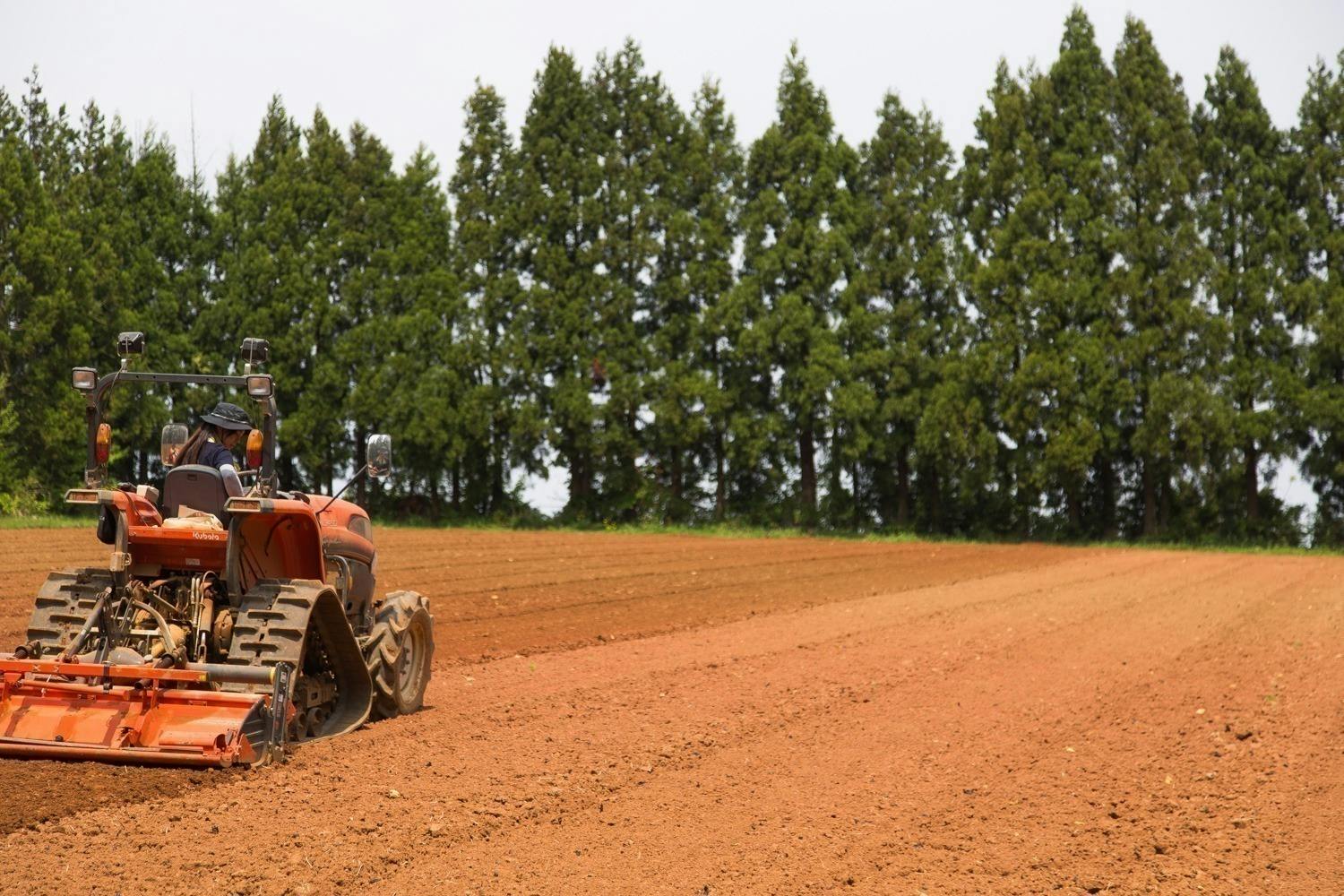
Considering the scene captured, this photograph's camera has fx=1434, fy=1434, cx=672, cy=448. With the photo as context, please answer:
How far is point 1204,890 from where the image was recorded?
586 centimetres

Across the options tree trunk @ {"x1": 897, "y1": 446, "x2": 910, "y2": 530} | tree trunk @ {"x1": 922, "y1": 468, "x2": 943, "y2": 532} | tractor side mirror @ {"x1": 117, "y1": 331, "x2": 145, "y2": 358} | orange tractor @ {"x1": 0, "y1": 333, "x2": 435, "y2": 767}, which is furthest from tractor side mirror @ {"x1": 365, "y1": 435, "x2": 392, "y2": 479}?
tree trunk @ {"x1": 922, "y1": 468, "x2": 943, "y2": 532}

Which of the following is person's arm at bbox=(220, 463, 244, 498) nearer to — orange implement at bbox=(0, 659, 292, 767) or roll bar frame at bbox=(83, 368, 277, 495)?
roll bar frame at bbox=(83, 368, 277, 495)

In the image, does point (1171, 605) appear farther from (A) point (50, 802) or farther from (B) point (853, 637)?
(A) point (50, 802)

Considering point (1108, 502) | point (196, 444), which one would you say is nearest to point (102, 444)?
point (196, 444)

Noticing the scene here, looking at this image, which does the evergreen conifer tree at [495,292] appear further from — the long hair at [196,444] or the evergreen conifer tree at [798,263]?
the long hair at [196,444]

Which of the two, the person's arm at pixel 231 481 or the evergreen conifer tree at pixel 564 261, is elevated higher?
the evergreen conifer tree at pixel 564 261

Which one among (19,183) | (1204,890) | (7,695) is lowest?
(1204,890)

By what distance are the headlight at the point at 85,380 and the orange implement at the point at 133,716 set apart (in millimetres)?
1522

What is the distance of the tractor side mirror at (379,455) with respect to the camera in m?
7.29

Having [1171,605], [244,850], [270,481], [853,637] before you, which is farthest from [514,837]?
[1171,605]

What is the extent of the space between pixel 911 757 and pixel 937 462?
1292 inches

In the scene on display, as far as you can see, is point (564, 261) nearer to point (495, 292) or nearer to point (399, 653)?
point (495, 292)

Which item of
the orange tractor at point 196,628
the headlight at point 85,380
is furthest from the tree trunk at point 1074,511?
the headlight at point 85,380

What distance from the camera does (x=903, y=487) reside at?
42438 mm
